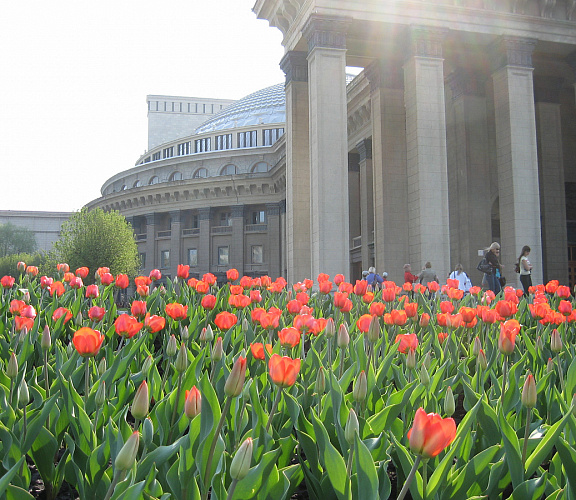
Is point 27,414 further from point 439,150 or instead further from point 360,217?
point 360,217

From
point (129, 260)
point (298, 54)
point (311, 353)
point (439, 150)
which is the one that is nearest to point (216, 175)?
point (129, 260)

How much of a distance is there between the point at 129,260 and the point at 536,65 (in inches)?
1261

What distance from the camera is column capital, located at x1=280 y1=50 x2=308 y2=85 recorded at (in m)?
25.8

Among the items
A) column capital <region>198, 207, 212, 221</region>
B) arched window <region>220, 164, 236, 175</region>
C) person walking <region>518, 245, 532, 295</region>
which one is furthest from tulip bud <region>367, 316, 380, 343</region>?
arched window <region>220, 164, 236, 175</region>

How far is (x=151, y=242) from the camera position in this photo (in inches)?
2336

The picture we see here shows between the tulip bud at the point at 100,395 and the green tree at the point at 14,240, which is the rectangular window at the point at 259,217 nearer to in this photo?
the green tree at the point at 14,240

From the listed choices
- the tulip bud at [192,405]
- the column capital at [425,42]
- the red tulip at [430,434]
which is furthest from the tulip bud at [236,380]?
the column capital at [425,42]

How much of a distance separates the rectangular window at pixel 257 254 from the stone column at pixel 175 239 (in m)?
8.38

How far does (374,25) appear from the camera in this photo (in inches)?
920

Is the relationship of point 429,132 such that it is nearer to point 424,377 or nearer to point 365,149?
point 365,149

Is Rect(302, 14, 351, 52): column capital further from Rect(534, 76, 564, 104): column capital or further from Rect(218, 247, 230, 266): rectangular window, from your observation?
Rect(218, 247, 230, 266): rectangular window

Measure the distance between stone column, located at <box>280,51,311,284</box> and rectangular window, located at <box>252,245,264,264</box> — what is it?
97.4ft

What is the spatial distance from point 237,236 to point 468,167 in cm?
3170

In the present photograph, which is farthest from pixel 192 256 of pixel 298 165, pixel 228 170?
pixel 298 165
